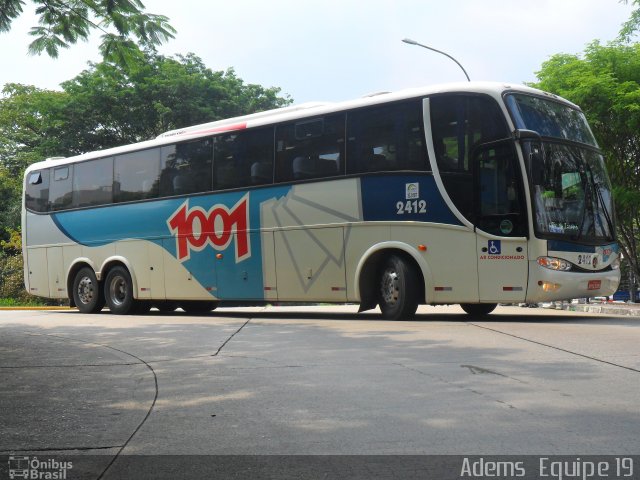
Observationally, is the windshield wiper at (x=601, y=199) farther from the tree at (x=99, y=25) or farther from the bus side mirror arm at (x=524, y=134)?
the tree at (x=99, y=25)

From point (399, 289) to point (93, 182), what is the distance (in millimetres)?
8772

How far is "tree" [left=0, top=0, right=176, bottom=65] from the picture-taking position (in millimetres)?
11109

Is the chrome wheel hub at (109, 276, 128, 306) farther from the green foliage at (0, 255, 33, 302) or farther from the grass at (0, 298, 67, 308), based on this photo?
the green foliage at (0, 255, 33, 302)

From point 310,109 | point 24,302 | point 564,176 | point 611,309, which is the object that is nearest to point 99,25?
point 310,109

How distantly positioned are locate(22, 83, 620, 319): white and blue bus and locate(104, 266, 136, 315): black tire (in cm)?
4

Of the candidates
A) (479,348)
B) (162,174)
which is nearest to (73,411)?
(479,348)

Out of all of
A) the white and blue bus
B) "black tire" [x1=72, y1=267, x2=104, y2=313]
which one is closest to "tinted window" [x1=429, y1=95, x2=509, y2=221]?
the white and blue bus

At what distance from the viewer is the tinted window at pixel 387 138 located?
12281 millimetres

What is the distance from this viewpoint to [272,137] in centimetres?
1440

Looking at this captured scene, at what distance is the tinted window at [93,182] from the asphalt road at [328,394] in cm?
760

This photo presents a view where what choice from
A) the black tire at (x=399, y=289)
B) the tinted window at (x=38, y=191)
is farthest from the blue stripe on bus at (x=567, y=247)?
the tinted window at (x=38, y=191)

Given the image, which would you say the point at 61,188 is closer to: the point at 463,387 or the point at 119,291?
the point at 119,291

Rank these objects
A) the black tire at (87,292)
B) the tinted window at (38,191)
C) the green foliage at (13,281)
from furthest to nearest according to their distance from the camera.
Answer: the green foliage at (13,281) → the tinted window at (38,191) → the black tire at (87,292)

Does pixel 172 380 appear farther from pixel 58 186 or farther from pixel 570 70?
pixel 570 70
